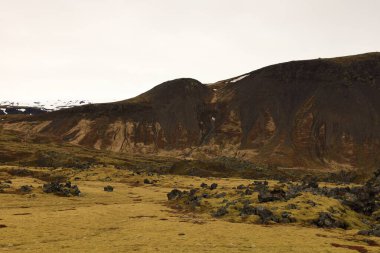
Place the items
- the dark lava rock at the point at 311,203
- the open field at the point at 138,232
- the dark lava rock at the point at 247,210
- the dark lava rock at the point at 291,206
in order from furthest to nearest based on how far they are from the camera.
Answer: the dark lava rock at the point at 311,203 < the dark lava rock at the point at 291,206 < the dark lava rock at the point at 247,210 < the open field at the point at 138,232

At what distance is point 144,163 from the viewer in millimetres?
165750

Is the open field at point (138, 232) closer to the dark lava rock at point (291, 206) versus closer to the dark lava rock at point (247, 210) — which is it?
the dark lava rock at point (247, 210)

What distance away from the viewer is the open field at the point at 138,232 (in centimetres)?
3462

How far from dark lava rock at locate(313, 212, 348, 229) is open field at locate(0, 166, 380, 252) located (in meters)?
2.02

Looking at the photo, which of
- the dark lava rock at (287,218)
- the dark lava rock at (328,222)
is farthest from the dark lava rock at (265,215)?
the dark lava rock at (328,222)

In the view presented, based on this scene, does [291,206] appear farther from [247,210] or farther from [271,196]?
[247,210]

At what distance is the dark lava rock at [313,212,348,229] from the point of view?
48.8m

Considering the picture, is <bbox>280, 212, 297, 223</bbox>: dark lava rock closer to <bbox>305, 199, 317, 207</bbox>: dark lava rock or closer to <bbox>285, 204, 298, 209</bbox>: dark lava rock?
<bbox>285, 204, 298, 209</bbox>: dark lava rock

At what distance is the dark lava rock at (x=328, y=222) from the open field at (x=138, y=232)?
6.63 ft

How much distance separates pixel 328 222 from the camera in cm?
4891

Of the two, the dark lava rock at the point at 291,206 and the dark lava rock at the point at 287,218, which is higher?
the dark lava rock at the point at 291,206

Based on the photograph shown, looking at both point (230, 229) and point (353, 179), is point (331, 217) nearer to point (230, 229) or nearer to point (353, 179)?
point (230, 229)

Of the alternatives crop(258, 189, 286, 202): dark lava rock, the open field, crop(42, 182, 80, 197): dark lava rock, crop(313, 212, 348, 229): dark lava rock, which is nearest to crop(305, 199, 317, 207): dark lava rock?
crop(258, 189, 286, 202): dark lava rock

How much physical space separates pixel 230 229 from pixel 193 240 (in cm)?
781
